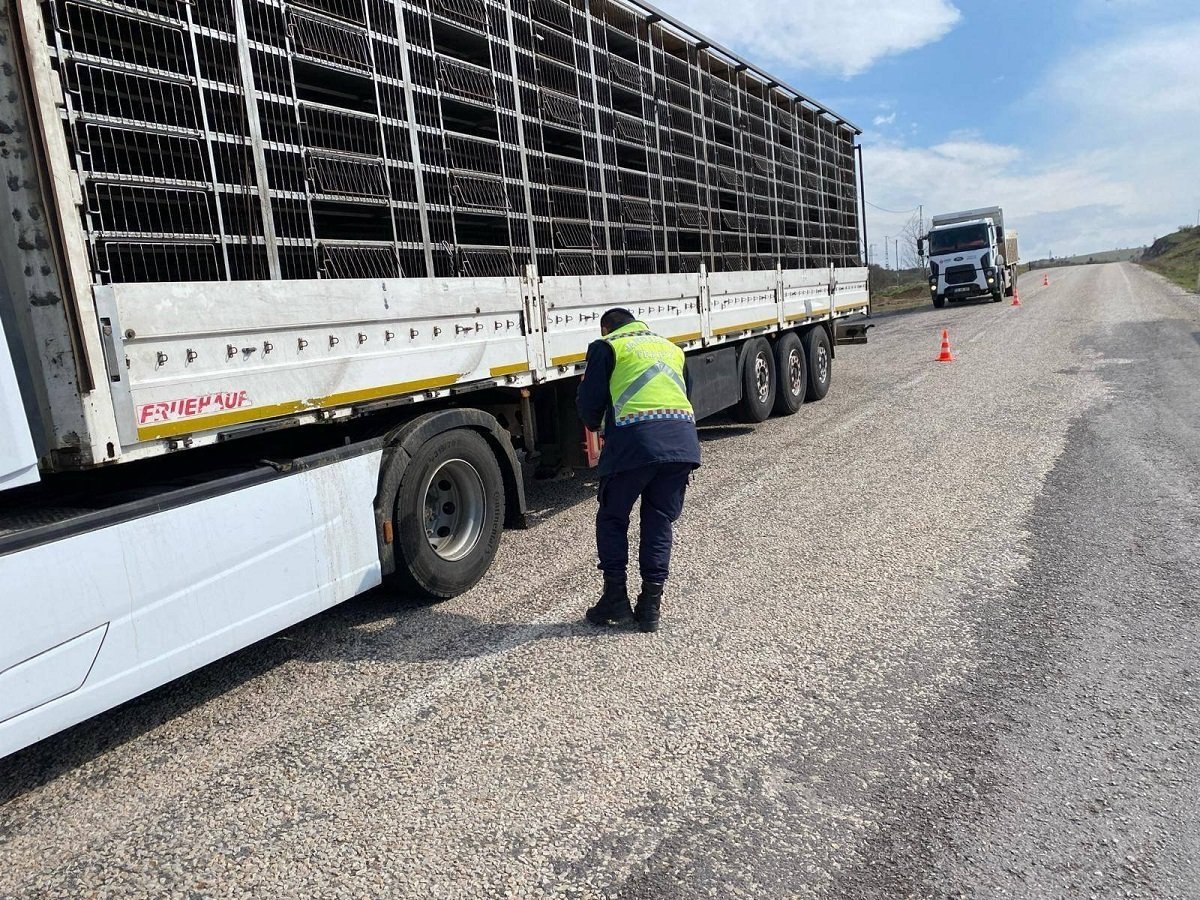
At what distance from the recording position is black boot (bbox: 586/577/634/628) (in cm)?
442

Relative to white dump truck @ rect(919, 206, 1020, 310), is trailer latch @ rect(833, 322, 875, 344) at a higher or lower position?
lower

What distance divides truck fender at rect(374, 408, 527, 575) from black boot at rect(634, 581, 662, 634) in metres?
1.26

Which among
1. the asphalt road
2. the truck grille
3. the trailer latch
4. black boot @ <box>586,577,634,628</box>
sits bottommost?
the asphalt road

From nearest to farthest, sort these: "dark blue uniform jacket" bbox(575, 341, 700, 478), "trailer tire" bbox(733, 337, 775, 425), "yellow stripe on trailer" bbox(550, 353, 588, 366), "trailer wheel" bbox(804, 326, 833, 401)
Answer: "dark blue uniform jacket" bbox(575, 341, 700, 478)
"yellow stripe on trailer" bbox(550, 353, 588, 366)
"trailer tire" bbox(733, 337, 775, 425)
"trailer wheel" bbox(804, 326, 833, 401)

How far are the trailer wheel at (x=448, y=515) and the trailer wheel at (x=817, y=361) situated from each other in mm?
7286

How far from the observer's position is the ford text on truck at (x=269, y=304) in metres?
3.08

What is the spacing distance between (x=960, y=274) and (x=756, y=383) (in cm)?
2314

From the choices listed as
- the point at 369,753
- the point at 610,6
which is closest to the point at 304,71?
the point at 369,753

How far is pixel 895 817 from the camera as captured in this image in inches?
110

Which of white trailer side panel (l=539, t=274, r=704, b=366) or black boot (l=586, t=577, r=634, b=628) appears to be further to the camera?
white trailer side panel (l=539, t=274, r=704, b=366)

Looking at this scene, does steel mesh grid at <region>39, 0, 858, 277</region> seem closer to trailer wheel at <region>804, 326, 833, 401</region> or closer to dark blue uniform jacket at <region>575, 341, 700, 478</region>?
dark blue uniform jacket at <region>575, 341, 700, 478</region>

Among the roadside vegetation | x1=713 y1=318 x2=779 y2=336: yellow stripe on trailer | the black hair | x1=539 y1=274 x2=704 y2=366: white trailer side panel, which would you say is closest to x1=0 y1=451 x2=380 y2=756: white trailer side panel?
the black hair

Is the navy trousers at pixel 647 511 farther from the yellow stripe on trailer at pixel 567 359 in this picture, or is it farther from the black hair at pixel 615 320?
the yellow stripe on trailer at pixel 567 359

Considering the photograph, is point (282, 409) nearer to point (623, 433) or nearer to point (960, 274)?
point (623, 433)
